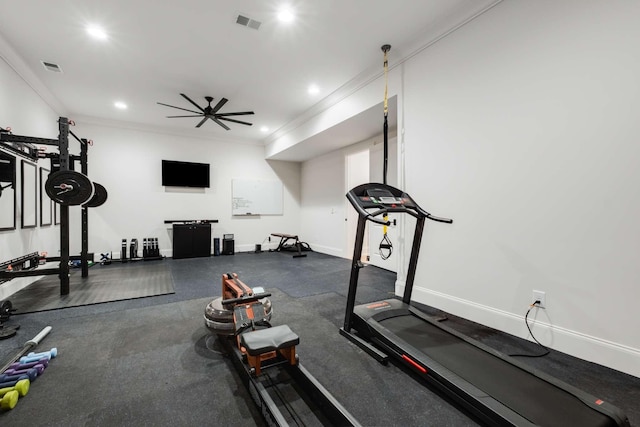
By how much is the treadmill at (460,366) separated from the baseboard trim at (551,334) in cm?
74

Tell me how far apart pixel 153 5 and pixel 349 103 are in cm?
279

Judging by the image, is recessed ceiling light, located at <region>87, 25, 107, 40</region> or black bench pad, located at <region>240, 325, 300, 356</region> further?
recessed ceiling light, located at <region>87, 25, 107, 40</region>

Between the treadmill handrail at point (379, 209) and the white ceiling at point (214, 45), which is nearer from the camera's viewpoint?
the treadmill handrail at point (379, 209)

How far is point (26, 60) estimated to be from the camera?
3.75m

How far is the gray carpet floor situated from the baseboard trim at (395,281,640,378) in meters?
0.07

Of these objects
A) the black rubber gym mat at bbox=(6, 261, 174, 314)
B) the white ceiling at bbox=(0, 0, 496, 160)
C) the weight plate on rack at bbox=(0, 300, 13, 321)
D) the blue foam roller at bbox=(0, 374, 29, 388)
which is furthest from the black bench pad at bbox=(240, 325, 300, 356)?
the white ceiling at bbox=(0, 0, 496, 160)

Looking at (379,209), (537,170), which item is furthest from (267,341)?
(537,170)

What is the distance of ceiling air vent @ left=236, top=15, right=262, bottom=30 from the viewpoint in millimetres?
2971

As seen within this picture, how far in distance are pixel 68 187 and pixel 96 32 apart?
1844 millimetres

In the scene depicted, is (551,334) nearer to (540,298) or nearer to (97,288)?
(540,298)

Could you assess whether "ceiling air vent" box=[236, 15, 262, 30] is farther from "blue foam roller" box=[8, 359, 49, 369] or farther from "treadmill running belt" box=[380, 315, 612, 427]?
"blue foam roller" box=[8, 359, 49, 369]

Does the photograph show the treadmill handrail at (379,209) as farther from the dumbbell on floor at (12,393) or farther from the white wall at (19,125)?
the white wall at (19,125)

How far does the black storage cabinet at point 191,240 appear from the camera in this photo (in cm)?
658

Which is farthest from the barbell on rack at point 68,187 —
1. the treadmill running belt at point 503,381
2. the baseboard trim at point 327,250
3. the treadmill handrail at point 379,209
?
the baseboard trim at point 327,250
